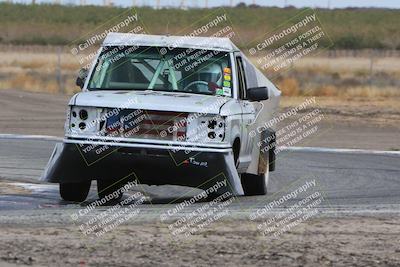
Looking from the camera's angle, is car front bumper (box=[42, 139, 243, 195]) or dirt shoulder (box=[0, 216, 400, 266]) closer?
dirt shoulder (box=[0, 216, 400, 266])

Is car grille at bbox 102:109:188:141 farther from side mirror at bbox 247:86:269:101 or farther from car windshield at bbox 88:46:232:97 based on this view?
side mirror at bbox 247:86:269:101

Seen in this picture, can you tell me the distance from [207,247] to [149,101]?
11.0ft

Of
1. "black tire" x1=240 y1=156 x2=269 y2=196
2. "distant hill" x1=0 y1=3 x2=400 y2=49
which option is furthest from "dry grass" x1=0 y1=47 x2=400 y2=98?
"black tire" x1=240 y1=156 x2=269 y2=196

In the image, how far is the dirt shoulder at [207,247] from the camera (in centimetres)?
830

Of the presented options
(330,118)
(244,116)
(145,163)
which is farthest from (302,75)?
(145,163)

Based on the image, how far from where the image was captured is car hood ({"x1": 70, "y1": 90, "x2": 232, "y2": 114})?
39.0 ft

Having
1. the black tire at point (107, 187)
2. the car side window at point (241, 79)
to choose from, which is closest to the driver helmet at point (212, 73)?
the car side window at point (241, 79)

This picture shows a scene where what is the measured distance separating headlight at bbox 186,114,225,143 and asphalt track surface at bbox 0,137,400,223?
0.80m

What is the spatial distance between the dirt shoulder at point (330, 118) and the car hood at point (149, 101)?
1197 cm

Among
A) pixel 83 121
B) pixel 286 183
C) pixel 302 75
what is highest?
pixel 83 121

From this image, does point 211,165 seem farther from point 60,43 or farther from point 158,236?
point 60,43

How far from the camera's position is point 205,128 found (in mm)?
12031

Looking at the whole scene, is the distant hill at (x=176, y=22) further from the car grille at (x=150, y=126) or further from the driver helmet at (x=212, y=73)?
the car grille at (x=150, y=126)

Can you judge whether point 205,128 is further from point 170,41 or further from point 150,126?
point 170,41
